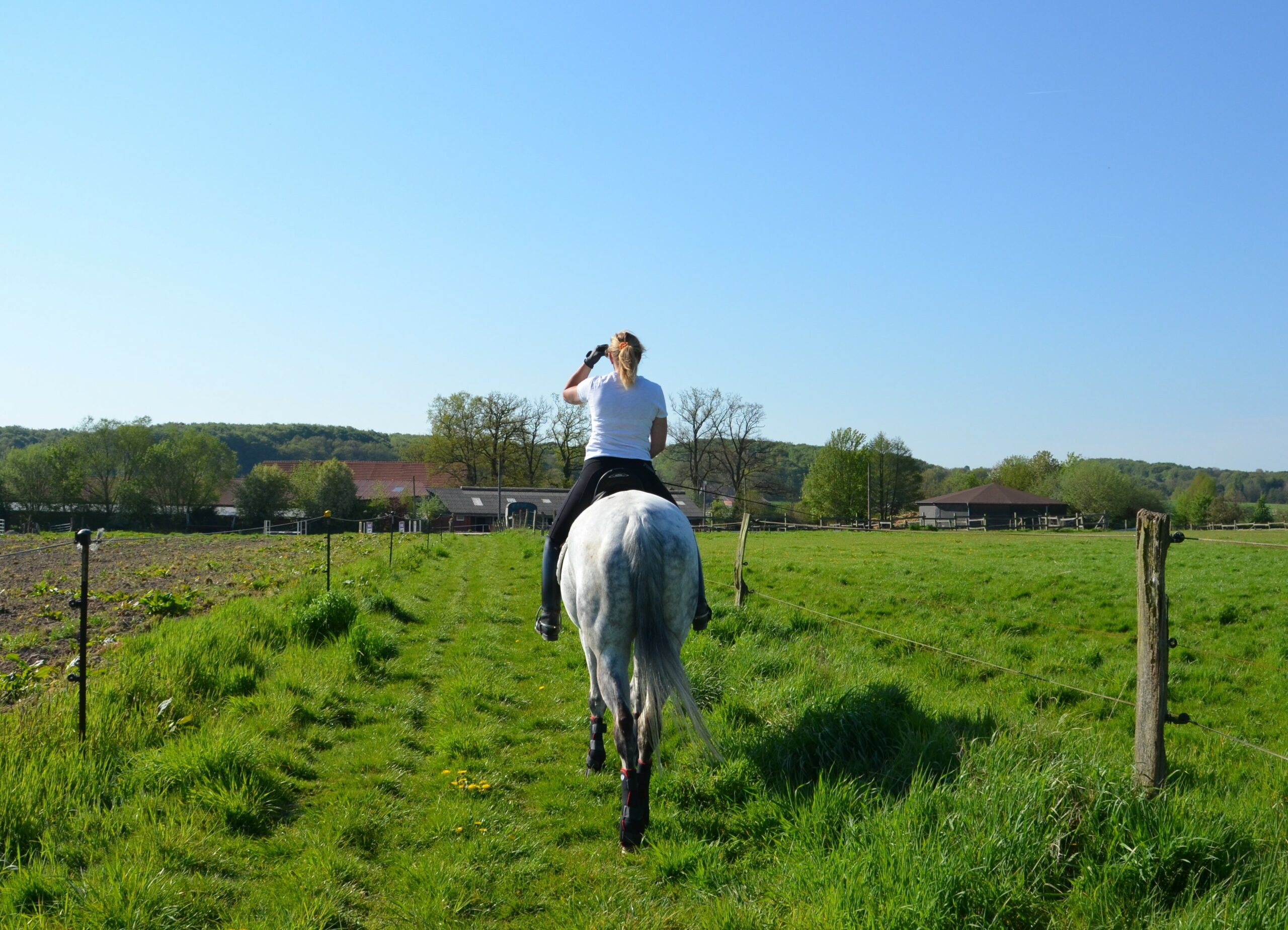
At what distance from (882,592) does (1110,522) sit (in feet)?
231

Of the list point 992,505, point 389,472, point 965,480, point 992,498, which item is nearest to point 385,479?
point 389,472

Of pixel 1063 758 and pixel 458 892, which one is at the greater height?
pixel 1063 758

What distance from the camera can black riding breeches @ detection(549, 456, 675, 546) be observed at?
566 centimetres

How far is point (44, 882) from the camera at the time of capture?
3.57 metres

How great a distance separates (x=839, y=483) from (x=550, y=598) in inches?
3239

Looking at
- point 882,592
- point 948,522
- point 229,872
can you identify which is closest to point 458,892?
point 229,872

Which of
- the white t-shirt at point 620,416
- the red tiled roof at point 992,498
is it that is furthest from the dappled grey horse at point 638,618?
the red tiled roof at point 992,498

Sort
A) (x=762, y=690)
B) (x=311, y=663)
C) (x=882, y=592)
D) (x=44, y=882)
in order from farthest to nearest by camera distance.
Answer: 1. (x=882, y=592)
2. (x=311, y=663)
3. (x=762, y=690)
4. (x=44, y=882)

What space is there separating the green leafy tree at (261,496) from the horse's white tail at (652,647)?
242ft

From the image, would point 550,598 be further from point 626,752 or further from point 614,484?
point 626,752

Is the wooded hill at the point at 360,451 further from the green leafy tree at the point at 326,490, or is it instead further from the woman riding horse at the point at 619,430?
the woman riding horse at the point at 619,430

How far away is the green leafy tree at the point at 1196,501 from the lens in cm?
8200

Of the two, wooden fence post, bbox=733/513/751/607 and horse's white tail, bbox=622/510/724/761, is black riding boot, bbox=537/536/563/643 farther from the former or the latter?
wooden fence post, bbox=733/513/751/607

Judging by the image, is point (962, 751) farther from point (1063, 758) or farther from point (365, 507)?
point (365, 507)
